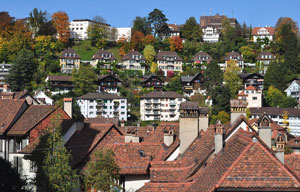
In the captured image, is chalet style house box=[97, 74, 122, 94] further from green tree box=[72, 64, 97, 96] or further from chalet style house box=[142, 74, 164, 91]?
chalet style house box=[142, 74, 164, 91]

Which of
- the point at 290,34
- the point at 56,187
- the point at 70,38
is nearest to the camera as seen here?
the point at 56,187

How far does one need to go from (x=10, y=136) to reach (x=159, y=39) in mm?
158734

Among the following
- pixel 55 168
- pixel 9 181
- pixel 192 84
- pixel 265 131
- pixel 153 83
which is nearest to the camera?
pixel 265 131

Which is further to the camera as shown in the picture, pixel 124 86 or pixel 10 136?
pixel 124 86

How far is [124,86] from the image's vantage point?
449 ft

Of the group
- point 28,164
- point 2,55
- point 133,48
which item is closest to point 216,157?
point 28,164

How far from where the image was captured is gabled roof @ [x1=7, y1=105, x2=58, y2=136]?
3056 centimetres

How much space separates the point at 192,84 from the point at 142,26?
57575 mm

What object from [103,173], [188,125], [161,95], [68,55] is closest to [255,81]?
[161,95]

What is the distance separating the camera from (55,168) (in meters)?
22.9

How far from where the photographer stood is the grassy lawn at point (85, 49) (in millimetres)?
164500

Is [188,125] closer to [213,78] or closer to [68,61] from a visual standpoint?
[213,78]

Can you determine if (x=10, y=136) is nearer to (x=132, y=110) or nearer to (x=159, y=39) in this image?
(x=132, y=110)

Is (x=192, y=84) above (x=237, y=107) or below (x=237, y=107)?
above
